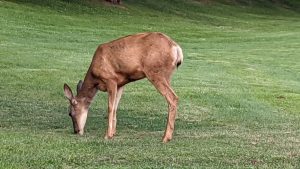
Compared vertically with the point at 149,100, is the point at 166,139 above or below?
above

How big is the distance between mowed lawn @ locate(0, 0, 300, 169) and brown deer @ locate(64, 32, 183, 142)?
1.67ft

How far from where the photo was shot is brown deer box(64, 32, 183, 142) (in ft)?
35.5

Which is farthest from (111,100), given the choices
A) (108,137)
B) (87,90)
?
(87,90)

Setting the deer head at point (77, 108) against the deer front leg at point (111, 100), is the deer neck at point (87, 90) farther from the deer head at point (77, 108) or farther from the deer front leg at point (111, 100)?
the deer front leg at point (111, 100)

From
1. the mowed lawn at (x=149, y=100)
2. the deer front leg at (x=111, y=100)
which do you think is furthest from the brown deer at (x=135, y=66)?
the mowed lawn at (x=149, y=100)

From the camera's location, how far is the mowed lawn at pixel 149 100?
30.0 feet

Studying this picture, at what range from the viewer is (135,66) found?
11.0 meters

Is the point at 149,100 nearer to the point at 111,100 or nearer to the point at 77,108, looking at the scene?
the point at 77,108

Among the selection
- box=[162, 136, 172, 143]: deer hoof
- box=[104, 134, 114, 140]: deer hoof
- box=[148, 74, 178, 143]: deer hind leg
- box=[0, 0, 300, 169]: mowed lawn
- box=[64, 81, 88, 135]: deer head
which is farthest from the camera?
box=[64, 81, 88, 135]: deer head

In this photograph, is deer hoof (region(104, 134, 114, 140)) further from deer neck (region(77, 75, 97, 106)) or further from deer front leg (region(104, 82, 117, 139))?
deer neck (region(77, 75, 97, 106))

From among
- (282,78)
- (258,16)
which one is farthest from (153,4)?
(282,78)

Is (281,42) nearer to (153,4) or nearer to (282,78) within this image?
(282,78)

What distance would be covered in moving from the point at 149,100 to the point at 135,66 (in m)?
5.63

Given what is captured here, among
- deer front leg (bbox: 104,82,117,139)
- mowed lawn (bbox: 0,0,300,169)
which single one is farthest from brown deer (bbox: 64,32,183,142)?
mowed lawn (bbox: 0,0,300,169)
